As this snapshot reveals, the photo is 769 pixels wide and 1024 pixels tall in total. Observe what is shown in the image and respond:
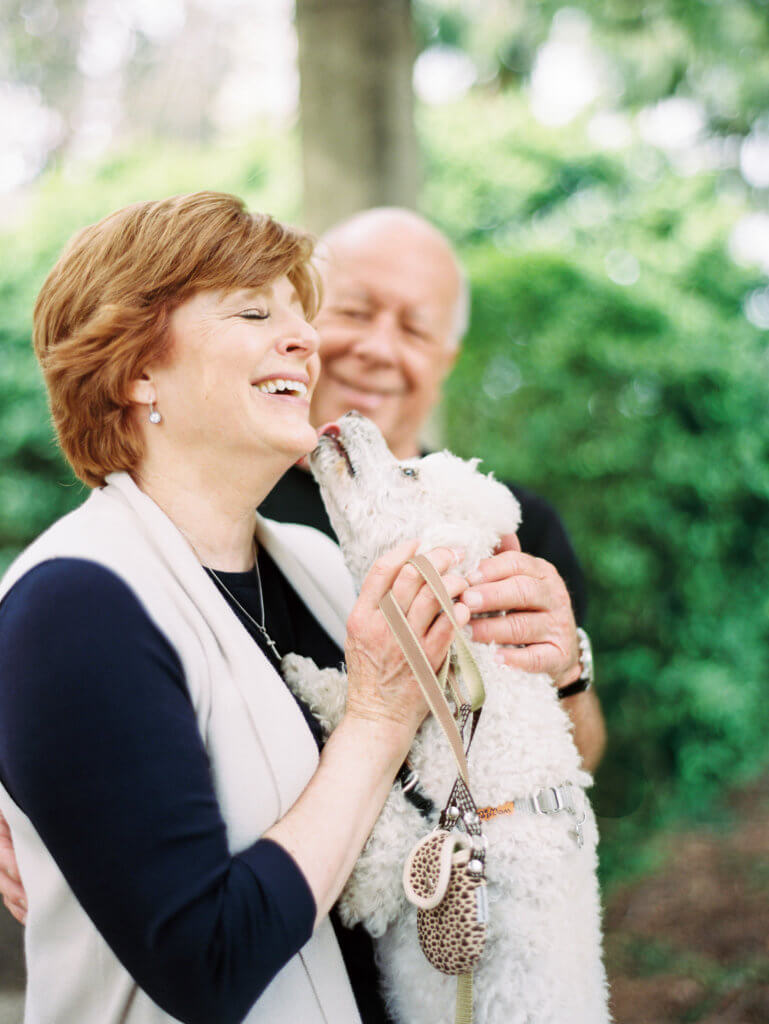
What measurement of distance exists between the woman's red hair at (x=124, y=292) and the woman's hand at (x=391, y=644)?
0.57 m

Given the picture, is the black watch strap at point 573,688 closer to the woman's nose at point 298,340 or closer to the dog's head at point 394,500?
the dog's head at point 394,500

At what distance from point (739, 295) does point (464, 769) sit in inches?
177

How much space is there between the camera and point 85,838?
128cm

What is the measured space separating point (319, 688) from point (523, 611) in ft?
1.59

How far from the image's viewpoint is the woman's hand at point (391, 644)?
1660 mm

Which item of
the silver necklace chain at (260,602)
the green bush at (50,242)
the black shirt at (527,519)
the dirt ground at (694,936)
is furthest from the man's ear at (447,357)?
the green bush at (50,242)

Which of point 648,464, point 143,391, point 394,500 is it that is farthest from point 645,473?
point 143,391

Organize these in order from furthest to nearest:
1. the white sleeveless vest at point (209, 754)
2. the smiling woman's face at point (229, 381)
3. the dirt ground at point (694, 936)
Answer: the dirt ground at point (694, 936)
the smiling woman's face at point (229, 381)
the white sleeveless vest at point (209, 754)

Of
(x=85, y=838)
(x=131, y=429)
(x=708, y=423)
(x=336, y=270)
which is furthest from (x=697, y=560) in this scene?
(x=85, y=838)

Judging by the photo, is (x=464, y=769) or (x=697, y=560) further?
(x=697, y=560)

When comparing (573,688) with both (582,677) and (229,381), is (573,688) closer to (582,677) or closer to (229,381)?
(582,677)

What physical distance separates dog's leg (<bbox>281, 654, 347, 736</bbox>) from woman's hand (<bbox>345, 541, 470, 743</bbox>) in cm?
18

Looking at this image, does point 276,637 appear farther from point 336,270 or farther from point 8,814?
point 336,270

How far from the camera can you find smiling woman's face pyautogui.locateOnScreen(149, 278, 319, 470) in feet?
5.60
